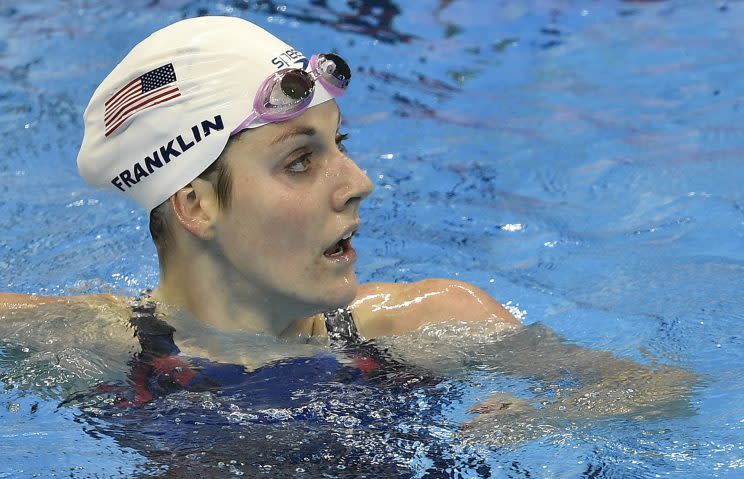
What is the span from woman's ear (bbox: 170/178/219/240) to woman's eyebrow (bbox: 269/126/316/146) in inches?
11.4

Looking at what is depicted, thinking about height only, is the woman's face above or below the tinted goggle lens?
below

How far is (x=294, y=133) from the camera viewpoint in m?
3.26

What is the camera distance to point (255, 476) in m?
3.11

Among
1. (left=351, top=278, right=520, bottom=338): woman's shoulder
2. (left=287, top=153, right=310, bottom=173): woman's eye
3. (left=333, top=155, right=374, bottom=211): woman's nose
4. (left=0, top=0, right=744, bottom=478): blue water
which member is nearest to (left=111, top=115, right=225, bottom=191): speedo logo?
(left=287, top=153, right=310, bottom=173): woman's eye

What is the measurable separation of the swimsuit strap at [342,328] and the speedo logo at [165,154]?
75 cm

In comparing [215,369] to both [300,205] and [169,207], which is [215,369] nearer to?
[169,207]

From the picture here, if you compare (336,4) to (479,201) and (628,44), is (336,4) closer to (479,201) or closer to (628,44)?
(628,44)

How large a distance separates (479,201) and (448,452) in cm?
291

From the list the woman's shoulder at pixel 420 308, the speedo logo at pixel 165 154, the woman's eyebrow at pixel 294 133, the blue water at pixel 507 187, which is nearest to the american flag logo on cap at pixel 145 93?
the speedo logo at pixel 165 154

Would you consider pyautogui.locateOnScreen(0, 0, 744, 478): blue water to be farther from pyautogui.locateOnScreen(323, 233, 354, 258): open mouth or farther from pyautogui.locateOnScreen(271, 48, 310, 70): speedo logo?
pyautogui.locateOnScreen(271, 48, 310, 70): speedo logo

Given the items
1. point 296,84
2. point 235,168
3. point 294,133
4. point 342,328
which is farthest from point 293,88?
point 342,328

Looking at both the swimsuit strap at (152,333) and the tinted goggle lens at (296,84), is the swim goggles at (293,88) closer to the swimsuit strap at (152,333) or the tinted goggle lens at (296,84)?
the tinted goggle lens at (296,84)

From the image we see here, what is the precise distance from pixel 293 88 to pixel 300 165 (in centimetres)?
23

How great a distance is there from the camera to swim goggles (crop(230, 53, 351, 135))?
127 inches
